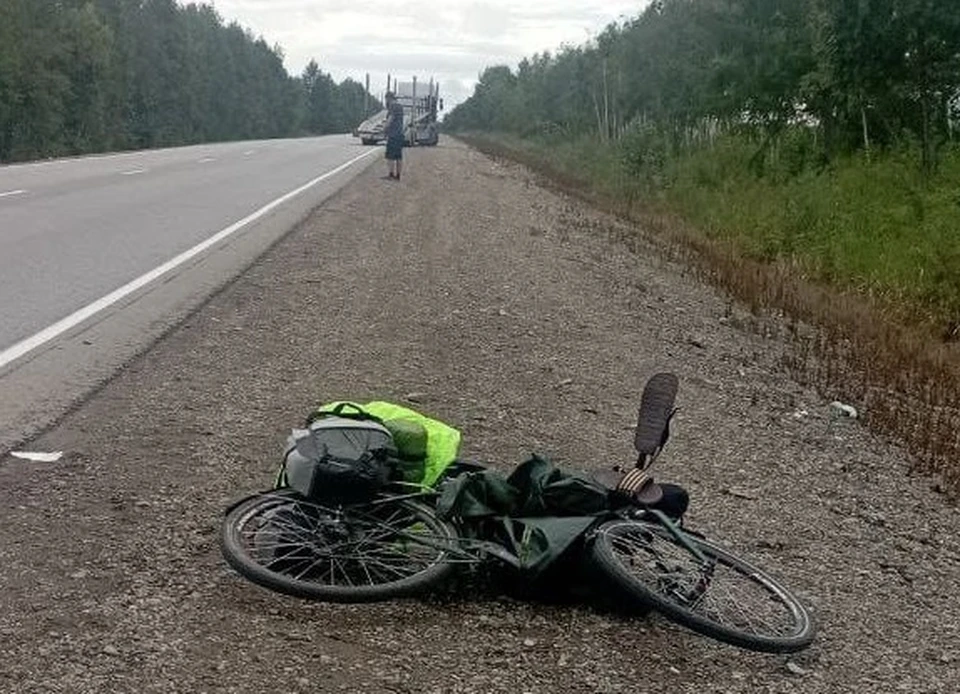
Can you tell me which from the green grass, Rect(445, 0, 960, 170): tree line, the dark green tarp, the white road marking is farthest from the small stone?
Rect(445, 0, 960, 170): tree line

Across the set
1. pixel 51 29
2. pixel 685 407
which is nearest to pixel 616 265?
pixel 685 407

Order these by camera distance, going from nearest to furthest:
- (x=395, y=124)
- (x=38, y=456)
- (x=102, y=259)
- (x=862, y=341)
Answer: (x=38, y=456)
(x=862, y=341)
(x=102, y=259)
(x=395, y=124)

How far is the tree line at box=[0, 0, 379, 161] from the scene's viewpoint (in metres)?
54.4

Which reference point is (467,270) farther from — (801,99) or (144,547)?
(801,99)

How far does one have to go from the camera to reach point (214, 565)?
398 centimetres

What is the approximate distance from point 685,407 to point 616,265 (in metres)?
6.47

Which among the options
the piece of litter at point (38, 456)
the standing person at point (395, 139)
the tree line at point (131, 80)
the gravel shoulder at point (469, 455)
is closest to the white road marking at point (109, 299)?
the gravel shoulder at point (469, 455)

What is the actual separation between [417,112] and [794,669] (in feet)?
176

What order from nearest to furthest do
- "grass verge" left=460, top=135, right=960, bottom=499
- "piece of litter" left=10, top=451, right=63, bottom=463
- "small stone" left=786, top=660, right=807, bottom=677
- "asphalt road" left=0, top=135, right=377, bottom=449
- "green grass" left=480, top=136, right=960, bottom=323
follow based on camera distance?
"small stone" left=786, top=660, right=807, bottom=677 → "piece of litter" left=10, top=451, right=63, bottom=463 → "asphalt road" left=0, top=135, right=377, bottom=449 → "grass verge" left=460, top=135, right=960, bottom=499 → "green grass" left=480, top=136, right=960, bottom=323

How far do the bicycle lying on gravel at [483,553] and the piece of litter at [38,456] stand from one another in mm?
1347

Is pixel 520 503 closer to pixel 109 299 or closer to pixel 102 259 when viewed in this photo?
pixel 109 299

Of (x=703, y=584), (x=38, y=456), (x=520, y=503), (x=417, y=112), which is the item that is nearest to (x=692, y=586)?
(x=703, y=584)

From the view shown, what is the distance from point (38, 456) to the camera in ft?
16.5

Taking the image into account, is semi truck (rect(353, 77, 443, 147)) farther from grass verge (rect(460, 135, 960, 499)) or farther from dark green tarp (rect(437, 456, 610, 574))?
dark green tarp (rect(437, 456, 610, 574))
